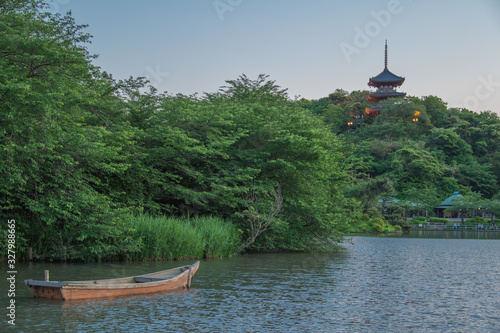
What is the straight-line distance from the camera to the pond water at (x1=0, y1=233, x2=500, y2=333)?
9.91 m

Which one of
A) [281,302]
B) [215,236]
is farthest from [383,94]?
[281,302]

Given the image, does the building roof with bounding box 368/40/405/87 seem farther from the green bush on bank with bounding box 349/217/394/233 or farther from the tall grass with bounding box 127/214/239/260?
the tall grass with bounding box 127/214/239/260

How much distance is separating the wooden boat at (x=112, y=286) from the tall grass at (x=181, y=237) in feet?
17.9

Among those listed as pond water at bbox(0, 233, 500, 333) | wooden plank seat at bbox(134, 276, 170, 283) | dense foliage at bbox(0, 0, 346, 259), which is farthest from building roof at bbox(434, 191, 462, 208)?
wooden plank seat at bbox(134, 276, 170, 283)

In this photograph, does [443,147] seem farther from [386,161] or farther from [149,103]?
[149,103]

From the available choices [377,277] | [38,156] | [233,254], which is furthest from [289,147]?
[38,156]

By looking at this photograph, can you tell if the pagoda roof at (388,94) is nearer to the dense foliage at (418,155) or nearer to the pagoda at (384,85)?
the pagoda at (384,85)

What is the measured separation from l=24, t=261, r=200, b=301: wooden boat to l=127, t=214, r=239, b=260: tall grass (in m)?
5.46

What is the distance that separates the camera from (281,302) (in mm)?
12273

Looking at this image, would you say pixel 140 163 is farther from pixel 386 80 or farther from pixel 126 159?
pixel 386 80

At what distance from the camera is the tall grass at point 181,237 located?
19.2 metres

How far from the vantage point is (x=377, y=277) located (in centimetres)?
1750

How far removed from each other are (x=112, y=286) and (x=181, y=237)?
820 centimetres

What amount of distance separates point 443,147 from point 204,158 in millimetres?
55611
